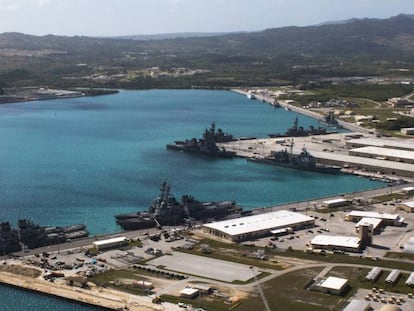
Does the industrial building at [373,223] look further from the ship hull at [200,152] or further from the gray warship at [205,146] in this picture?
the gray warship at [205,146]

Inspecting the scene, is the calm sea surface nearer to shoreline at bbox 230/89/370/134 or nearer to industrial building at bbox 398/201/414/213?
shoreline at bbox 230/89/370/134

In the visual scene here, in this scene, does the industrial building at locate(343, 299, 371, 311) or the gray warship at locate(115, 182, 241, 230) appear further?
the gray warship at locate(115, 182, 241, 230)

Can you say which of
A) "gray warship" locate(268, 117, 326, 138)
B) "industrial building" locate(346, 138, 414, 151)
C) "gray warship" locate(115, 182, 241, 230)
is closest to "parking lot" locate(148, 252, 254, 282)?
"gray warship" locate(115, 182, 241, 230)

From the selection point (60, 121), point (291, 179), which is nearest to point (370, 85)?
point (60, 121)

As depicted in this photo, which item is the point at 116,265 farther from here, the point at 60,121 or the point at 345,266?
the point at 60,121

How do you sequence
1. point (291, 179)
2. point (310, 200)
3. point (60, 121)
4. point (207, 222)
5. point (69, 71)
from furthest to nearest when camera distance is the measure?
1. point (69, 71)
2. point (60, 121)
3. point (291, 179)
4. point (310, 200)
5. point (207, 222)

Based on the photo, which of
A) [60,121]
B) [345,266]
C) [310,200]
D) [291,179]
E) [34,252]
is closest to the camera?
[345,266]
